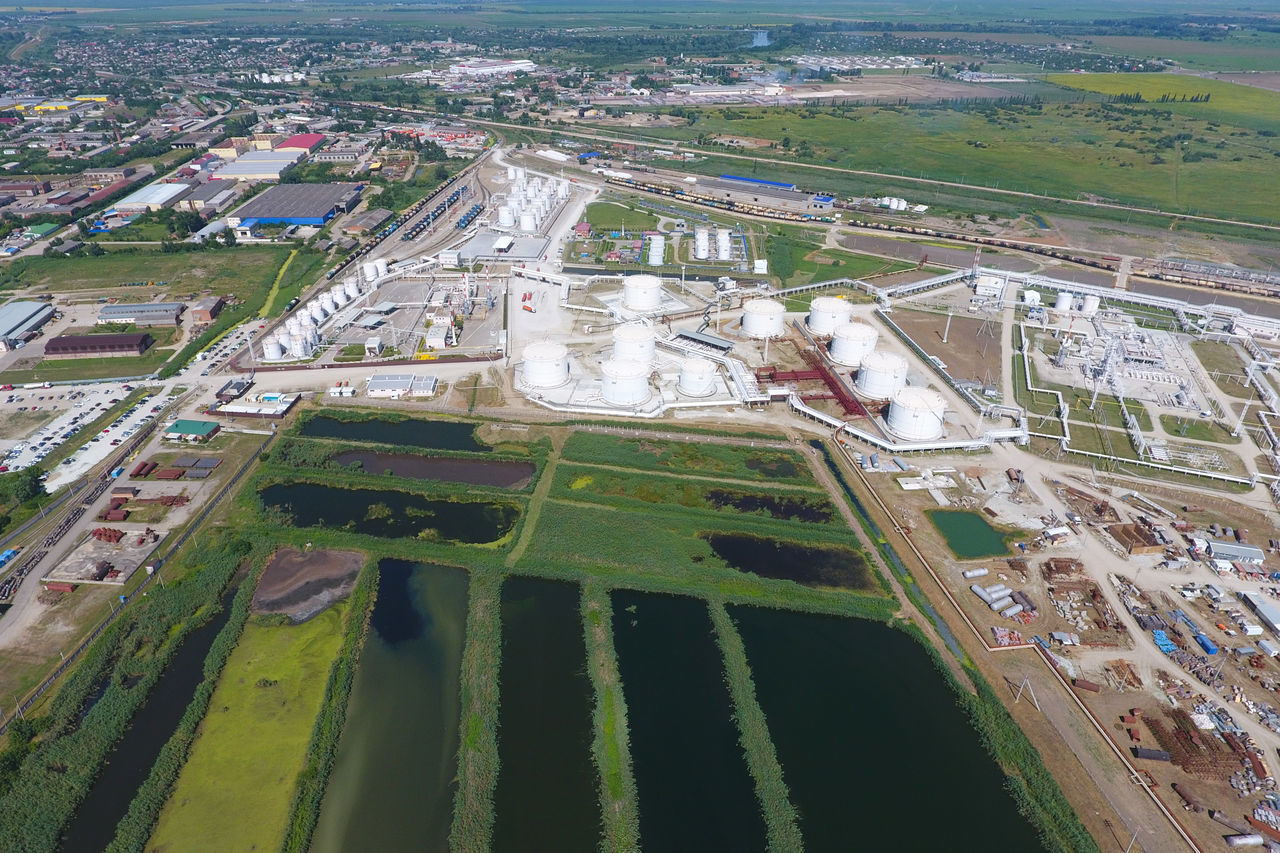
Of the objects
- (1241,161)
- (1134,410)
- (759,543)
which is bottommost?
(759,543)

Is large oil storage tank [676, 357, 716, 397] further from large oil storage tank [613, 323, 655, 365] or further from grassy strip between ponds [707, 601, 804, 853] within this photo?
grassy strip between ponds [707, 601, 804, 853]

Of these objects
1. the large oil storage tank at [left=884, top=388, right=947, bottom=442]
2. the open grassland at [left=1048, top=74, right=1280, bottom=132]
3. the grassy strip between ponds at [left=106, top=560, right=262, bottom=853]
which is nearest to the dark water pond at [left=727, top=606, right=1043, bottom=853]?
the large oil storage tank at [left=884, top=388, right=947, bottom=442]

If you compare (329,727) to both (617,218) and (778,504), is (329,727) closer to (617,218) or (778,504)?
(778,504)

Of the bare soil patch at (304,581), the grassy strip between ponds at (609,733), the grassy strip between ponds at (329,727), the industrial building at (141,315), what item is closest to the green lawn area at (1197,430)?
the grassy strip between ponds at (609,733)

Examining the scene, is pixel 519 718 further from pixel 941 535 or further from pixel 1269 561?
pixel 1269 561

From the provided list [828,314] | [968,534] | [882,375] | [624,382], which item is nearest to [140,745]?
[624,382]

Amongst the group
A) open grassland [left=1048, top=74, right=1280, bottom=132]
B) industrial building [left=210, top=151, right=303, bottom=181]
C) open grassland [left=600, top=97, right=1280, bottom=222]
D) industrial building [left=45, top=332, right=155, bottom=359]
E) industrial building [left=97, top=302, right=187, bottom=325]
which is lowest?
industrial building [left=45, top=332, right=155, bottom=359]

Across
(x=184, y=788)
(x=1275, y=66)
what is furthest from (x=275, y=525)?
(x=1275, y=66)
